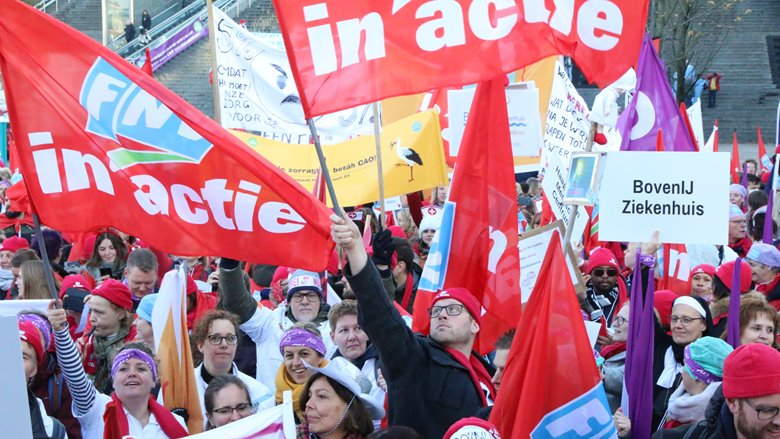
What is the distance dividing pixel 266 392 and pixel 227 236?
2.75ft

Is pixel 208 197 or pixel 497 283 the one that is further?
pixel 497 283

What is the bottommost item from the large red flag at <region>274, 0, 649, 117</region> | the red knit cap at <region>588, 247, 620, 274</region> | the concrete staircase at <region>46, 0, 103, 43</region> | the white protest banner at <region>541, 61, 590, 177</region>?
the red knit cap at <region>588, 247, 620, 274</region>

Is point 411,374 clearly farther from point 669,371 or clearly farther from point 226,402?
point 669,371

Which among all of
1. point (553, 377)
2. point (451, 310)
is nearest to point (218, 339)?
point (451, 310)

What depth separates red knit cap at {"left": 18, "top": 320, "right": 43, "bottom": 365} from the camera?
5.74 meters

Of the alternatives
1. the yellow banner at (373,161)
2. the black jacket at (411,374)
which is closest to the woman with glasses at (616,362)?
the black jacket at (411,374)

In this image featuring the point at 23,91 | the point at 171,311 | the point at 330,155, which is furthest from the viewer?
the point at 330,155

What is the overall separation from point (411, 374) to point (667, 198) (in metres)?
1.83

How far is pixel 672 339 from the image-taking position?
654 cm

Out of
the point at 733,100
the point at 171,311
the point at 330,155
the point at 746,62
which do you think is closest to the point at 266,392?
the point at 171,311

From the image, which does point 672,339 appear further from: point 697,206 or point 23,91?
point 23,91

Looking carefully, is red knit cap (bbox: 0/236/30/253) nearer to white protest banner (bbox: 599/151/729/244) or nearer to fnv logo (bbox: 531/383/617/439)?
white protest banner (bbox: 599/151/729/244)

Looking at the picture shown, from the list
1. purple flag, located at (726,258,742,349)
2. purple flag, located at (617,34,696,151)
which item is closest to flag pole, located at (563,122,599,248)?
purple flag, located at (726,258,742,349)

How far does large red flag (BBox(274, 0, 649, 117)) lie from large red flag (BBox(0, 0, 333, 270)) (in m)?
0.79
